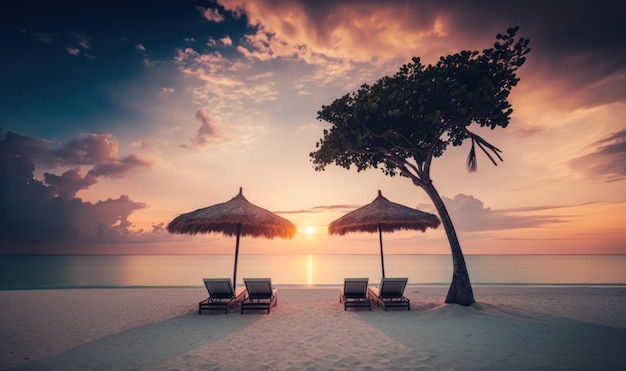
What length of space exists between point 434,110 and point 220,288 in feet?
26.4

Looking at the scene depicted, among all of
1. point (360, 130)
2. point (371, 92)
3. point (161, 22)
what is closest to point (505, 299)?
point (360, 130)

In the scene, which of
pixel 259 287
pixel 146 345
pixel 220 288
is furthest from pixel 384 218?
pixel 146 345

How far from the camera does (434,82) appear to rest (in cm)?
850

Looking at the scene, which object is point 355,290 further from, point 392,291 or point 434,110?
point 434,110

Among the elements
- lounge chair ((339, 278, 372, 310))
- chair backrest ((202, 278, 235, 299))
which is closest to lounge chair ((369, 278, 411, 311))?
lounge chair ((339, 278, 372, 310))

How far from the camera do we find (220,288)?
7.98m

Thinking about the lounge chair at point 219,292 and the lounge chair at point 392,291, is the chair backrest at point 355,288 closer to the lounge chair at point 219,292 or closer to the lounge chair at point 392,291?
the lounge chair at point 392,291

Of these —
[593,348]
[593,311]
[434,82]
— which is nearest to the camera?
[593,348]

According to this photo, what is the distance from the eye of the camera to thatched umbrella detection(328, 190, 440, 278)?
9.48 m

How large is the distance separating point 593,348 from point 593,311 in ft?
14.2

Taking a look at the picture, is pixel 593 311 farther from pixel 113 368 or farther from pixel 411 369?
pixel 113 368

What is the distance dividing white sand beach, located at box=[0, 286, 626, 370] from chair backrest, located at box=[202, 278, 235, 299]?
54cm

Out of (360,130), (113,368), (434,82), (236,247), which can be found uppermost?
(434,82)

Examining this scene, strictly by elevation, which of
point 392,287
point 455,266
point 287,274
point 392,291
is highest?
point 455,266
